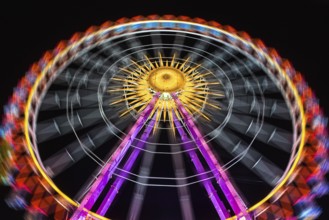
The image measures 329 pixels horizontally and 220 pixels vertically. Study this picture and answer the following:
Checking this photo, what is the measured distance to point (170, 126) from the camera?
6754 millimetres

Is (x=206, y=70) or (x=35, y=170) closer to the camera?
(x=35, y=170)

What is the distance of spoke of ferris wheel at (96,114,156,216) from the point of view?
579cm

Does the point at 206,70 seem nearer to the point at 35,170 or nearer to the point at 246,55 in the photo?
the point at 246,55

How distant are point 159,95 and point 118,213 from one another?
6.52ft

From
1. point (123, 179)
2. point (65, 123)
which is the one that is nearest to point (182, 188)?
point (123, 179)

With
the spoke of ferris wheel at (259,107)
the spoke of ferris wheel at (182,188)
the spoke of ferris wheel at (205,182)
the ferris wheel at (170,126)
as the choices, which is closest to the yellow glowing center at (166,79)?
the ferris wheel at (170,126)

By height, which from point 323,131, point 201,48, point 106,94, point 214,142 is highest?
point 201,48

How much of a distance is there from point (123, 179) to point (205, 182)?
1194 mm

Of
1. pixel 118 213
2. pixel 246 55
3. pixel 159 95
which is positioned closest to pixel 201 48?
pixel 246 55

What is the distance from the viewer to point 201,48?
787cm

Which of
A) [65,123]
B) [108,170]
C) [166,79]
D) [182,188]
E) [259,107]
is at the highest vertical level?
[166,79]

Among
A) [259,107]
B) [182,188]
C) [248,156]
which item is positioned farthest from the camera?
[259,107]

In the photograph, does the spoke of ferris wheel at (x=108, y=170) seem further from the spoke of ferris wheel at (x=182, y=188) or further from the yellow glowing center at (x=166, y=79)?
the spoke of ferris wheel at (x=182, y=188)

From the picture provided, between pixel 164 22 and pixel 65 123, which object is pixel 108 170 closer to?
pixel 65 123
